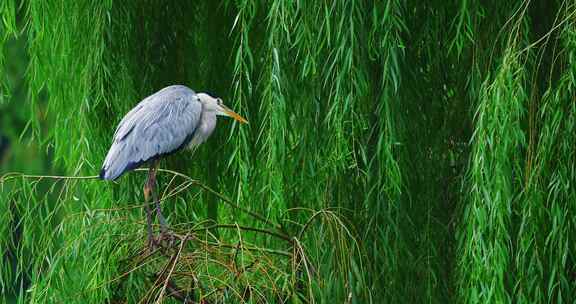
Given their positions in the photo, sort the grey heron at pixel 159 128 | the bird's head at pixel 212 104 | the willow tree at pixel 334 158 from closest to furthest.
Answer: the willow tree at pixel 334 158, the grey heron at pixel 159 128, the bird's head at pixel 212 104

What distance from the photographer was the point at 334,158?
13.1 feet

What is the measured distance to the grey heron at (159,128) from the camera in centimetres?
418

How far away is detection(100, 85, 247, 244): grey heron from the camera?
418 centimetres

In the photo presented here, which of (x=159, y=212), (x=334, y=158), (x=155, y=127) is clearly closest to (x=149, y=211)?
(x=159, y=212)

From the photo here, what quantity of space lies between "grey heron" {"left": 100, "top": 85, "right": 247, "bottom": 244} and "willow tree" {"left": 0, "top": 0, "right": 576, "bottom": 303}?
0.43 feet

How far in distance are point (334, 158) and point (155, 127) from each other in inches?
29.3

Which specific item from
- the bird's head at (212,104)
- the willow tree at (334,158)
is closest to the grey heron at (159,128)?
the bird's head at (212,104)

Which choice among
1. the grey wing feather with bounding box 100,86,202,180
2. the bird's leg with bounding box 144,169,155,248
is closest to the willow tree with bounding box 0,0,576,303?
the bird's leg with bounding box 144,169,155,248

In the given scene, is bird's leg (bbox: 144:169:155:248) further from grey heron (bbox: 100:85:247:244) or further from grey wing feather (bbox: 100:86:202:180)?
grey wing feather (bbox: 100:86:202:180)

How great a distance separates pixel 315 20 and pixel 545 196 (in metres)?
0.98

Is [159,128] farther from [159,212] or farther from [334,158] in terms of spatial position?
[334,158]

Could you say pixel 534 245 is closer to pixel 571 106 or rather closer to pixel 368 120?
pixel 571 106

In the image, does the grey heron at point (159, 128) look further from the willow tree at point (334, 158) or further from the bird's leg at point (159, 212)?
the willow tree at point (334, 158)

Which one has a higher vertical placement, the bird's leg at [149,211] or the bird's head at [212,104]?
the bird's head at [212,104]
